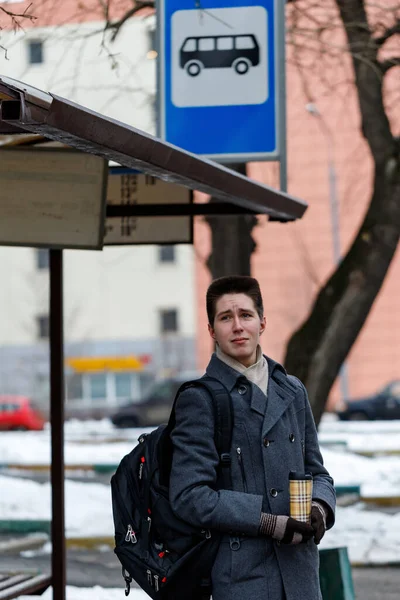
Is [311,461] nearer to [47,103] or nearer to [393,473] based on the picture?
[47,103]

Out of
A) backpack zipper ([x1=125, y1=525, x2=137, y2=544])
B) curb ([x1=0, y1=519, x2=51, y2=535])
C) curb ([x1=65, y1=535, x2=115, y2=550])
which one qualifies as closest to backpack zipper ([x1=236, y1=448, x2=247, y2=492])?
backpack zipper ([x1=125, y1=525, x2=137, y2=544])

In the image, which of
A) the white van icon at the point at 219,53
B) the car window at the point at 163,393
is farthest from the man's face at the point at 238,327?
the car window at the point at 163,393

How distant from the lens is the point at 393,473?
18.6 metres

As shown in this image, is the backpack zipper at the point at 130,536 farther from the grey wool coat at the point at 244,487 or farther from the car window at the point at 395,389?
the car window at the point at 395,389

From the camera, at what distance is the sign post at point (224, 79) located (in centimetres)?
663

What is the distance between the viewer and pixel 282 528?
3514 mm

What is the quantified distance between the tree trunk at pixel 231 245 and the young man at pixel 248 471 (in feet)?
18.8

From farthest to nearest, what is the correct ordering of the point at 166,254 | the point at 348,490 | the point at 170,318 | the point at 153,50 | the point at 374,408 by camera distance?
the point at 166,254 < the point at 170,318 < the point at 374,408 < the point at 348,490 < the point at 153,50

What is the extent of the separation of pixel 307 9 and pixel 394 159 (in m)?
1.55

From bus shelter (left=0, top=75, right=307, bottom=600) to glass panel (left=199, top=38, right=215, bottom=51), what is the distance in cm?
96

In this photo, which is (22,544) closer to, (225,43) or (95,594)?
(95,594)

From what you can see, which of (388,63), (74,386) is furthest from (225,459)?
(74,386)

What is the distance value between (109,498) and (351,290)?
5.84 metres

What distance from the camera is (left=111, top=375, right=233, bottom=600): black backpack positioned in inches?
141
